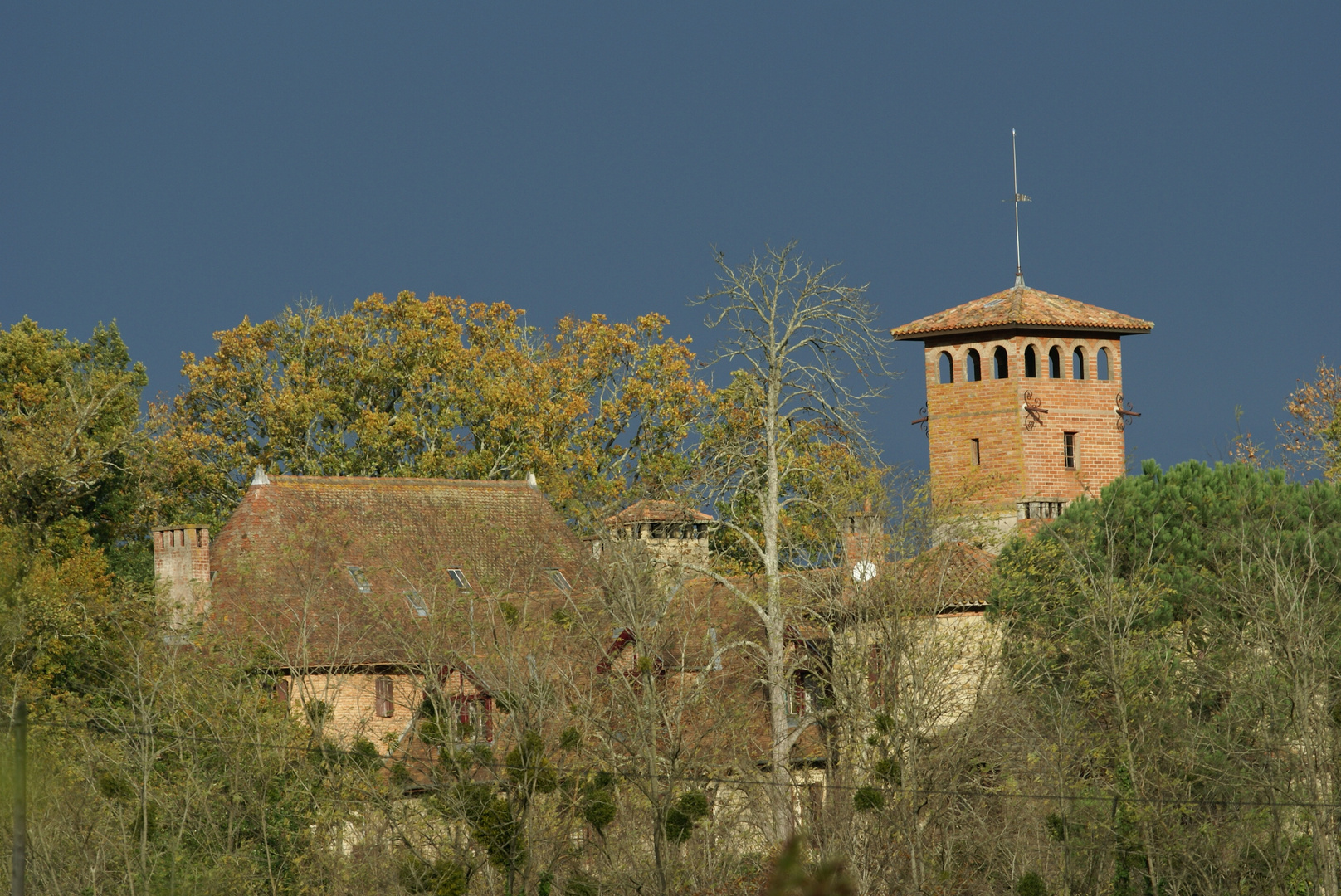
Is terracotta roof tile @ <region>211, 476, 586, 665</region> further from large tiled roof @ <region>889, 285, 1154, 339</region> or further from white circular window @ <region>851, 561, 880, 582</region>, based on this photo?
large tiled roof @ <region>889, 285, 1154, 339</region>

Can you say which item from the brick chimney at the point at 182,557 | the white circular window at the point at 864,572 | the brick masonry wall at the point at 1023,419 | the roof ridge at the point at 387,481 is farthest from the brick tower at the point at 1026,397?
the brick chimney at the point at 182,557

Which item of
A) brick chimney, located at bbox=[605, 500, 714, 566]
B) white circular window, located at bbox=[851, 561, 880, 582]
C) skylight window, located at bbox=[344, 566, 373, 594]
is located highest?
brick chimney, located at bbox=[605, 500, 714, 566]

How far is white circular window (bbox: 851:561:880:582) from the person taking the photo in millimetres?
27109

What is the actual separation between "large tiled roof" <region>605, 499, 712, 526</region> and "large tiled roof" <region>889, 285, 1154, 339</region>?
1468 centimetres

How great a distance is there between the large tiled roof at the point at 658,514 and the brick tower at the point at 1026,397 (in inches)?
547

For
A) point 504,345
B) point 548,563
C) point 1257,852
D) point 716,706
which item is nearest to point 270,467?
point 504,345

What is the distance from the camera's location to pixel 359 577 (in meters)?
33.2

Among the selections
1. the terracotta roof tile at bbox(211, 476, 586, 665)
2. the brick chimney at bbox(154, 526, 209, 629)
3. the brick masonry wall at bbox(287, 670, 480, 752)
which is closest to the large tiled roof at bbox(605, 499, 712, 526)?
the terracotta roof tile at bbox(211, 476, 586, 665)

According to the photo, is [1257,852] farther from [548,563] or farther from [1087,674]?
[548,563]

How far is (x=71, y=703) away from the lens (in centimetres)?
2662

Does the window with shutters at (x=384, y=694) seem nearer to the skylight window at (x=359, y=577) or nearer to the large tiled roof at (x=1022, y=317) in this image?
the skylight window at (x=359, y=577)

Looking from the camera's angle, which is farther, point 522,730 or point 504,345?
point 504,345

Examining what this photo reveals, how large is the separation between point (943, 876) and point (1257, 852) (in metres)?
4.61

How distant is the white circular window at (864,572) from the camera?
27.1 metres
